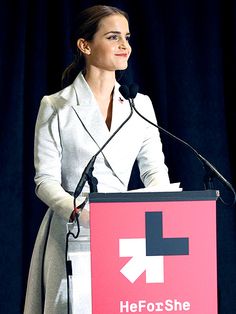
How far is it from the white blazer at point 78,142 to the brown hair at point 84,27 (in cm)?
13

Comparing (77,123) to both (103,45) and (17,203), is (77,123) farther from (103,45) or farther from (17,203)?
(17,203)

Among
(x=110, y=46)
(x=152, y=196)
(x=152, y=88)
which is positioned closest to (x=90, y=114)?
(x=110, y=46)

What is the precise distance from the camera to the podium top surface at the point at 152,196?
176cm

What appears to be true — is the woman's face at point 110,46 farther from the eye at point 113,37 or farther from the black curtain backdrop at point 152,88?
the black curtain backdrop at point 152,88

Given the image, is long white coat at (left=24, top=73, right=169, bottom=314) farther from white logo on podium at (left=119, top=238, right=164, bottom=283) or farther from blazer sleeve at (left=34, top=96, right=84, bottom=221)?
white logo on podium at (left=119, top=238, right=164, bottom=283)

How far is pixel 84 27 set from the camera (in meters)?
2.45

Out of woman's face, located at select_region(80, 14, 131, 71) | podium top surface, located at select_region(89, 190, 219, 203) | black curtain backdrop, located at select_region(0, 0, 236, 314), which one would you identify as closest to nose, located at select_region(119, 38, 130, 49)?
woman's face, located at select_region(80, 14, 131, 71)

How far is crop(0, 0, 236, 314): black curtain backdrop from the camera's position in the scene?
324 cm

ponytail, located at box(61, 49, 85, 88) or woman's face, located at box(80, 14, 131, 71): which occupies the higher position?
woman's face, located at box(80, 14, 131, 71)

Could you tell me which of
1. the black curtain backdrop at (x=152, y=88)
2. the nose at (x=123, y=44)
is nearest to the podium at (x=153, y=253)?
the nose at (x=123, y=44)

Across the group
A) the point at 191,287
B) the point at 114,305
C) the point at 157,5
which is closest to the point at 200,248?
the point at 191,287

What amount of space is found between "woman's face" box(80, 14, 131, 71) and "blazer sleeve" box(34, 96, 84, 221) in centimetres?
20

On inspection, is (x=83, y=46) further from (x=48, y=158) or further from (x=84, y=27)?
(x=48, y=158)

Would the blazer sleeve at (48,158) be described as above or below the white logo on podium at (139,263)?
above
